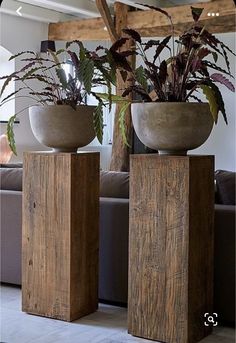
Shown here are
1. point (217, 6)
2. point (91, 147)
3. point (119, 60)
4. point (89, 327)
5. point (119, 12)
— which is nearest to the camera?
point (119, 60)

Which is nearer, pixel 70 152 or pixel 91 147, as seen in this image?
pixel 70 152

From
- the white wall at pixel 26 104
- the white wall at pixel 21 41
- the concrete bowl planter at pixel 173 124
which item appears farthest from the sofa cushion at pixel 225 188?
the white wall at pixel 21 41

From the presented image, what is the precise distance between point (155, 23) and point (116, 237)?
5.11 m

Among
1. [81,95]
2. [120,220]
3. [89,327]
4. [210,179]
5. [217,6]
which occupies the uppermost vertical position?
[217,6]

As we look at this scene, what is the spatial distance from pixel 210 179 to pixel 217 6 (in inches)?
185

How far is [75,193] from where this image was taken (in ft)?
10.3

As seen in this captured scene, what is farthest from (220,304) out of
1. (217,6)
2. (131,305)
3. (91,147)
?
(91,147)

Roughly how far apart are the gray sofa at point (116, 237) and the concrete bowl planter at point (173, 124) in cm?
53

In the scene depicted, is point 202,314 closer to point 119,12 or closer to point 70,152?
point 70,152

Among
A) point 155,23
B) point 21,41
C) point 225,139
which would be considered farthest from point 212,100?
point 21,41

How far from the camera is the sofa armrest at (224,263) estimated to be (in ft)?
10.1

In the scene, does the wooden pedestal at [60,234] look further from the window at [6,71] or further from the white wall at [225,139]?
the white wall at [225,139]

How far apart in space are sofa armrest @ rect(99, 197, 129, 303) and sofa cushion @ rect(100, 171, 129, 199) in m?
0.06

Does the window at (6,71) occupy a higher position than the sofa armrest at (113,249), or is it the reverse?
the window at (6,71)
